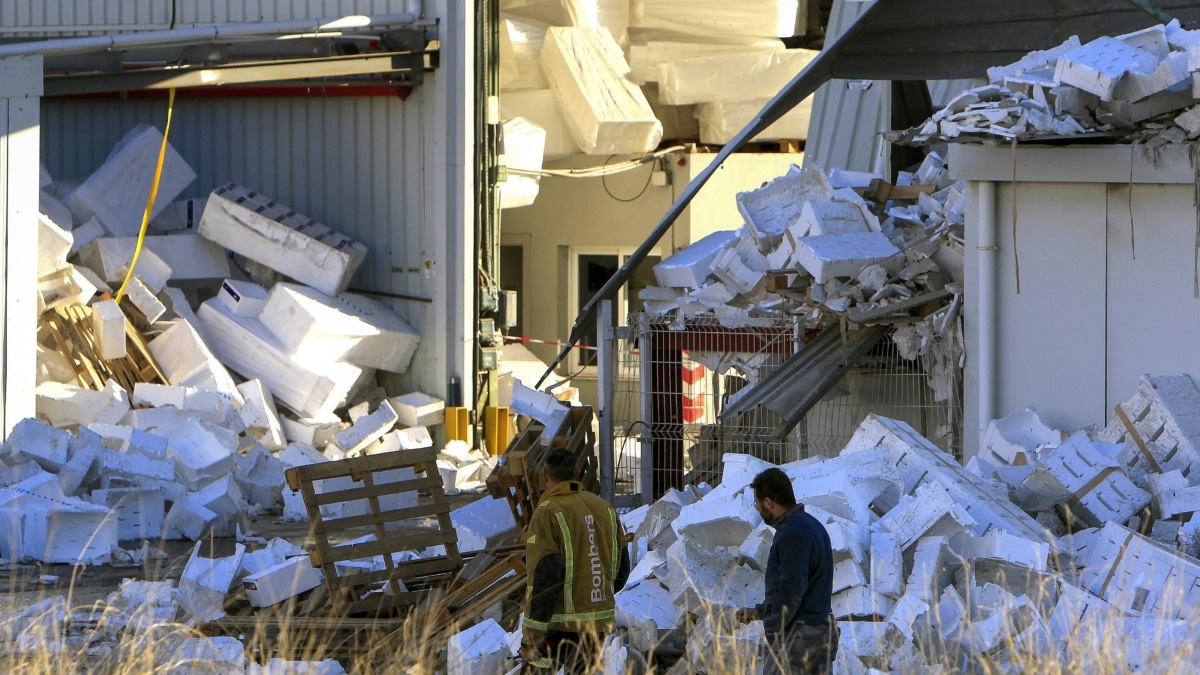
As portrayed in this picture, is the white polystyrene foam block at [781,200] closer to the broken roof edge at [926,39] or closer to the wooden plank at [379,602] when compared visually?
the broken roof edge at [926,39]

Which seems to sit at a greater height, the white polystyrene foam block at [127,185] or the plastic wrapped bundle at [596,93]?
the plastic wrapped bundle at [596,93]

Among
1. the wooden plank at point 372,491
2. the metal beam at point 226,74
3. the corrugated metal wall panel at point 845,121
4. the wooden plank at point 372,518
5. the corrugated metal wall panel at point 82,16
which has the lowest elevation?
the wooden plank at point 372,518

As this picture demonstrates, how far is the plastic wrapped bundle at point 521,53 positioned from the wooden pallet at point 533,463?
26.1ft

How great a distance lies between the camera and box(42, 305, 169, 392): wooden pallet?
1241cm

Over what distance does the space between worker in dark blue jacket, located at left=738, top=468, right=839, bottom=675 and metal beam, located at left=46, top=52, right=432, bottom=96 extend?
922cm

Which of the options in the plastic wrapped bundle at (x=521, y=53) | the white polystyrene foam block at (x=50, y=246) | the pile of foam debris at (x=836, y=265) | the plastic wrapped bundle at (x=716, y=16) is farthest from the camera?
the plastic wrapped bundle at (x=716, y=16)

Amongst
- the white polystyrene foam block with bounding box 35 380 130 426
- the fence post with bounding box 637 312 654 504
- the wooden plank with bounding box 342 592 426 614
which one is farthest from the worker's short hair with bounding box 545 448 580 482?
the white polystyrene foam block with bounding box 35 380 130 426

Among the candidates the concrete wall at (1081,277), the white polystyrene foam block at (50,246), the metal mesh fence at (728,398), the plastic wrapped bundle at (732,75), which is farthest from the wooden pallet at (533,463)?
the plastic wrapped bundle at (732,75)

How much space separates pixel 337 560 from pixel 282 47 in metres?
7.19

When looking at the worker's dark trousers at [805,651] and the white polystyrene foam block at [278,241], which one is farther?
the white polystyrene foam block at [278,241]

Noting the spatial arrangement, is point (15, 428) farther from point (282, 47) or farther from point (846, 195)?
point (846, 195)

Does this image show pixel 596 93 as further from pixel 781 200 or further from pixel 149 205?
pixel 781 200

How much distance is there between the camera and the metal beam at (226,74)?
12945 mm

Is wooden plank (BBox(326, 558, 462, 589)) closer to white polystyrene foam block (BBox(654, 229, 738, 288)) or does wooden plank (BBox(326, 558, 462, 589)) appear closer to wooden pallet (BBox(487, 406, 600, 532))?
wooden pallet (BBox(487, 406, 600, 532))
